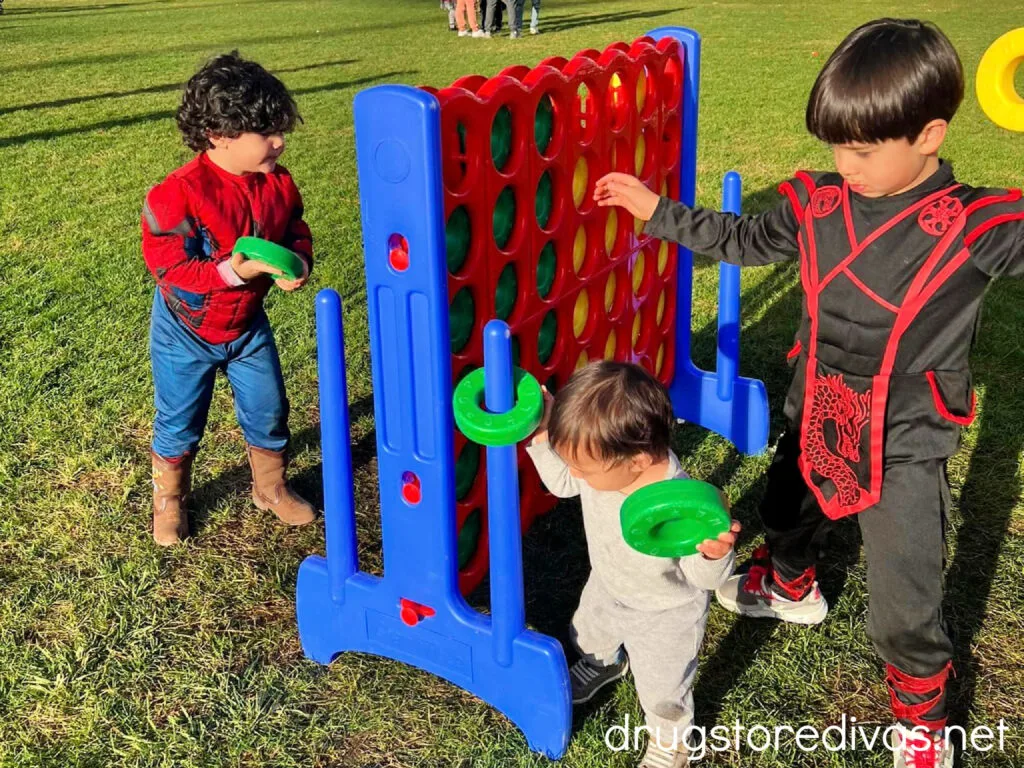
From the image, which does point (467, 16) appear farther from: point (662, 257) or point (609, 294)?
point (609, 294)

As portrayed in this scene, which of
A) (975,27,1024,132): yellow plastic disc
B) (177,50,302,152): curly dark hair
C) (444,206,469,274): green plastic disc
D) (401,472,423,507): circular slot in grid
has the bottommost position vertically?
(401,472,423,507): circular slot in grid

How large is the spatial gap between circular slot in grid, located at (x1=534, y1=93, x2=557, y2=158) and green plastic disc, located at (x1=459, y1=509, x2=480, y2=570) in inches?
40.7

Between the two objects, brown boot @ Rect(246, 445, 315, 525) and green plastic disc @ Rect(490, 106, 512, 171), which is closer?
green plastic disc @ Rect(490, 106, 512, 171)

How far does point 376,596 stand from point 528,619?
1.93ft

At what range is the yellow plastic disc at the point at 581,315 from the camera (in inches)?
120

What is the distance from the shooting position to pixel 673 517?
69.0 inches

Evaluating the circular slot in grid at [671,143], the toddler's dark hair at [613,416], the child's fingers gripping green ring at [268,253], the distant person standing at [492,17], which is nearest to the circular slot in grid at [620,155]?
the circular slot in grid at [671,143]

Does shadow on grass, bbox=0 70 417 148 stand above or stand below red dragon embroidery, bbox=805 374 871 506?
below

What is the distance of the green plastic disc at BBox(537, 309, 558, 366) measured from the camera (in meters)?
2.88

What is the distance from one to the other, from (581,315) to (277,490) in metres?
1.22

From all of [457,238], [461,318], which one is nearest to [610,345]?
[461,318]

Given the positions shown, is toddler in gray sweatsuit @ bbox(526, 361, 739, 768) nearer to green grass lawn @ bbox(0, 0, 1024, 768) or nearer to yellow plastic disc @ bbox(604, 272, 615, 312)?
green grass lawn @ bbox(0, 0, 1024, 768)

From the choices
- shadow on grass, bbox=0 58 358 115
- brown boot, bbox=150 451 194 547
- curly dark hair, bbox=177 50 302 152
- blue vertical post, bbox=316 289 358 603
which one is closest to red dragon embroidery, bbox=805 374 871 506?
blue vertical post, bbox=316 289 358 603

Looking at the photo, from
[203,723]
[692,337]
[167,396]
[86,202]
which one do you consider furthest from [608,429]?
[86,202]
